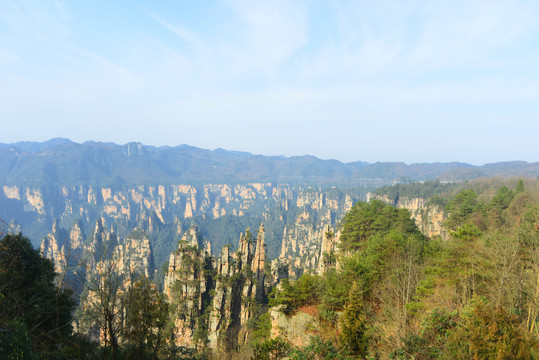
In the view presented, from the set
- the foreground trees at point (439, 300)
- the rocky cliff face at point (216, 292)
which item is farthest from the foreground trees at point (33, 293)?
the rocky cliff face at point (216, 292)

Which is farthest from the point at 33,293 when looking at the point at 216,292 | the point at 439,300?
the point at 439,300

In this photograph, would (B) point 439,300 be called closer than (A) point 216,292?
Yes

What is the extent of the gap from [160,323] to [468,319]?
14087 millimetres

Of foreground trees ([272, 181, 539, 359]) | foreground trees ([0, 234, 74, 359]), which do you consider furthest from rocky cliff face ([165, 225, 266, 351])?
foreground trees ([0, 234, 74, 359])

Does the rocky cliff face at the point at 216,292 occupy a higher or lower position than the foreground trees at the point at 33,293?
lower

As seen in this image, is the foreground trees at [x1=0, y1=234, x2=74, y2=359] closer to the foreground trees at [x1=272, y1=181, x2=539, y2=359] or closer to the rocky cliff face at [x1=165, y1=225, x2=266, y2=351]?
the foreground trees at [x1=272, y1=181, x2=539, y2=359]

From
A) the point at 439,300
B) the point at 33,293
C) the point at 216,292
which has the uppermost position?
the point at 33,293

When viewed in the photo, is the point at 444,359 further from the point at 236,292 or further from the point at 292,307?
the point at 236,292

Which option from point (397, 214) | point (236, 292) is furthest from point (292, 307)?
point (397, 214)

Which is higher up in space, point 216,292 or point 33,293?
point 33,293

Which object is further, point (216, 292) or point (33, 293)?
point (216, 292)

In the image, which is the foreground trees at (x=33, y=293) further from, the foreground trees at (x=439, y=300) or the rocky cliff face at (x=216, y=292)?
the rocky cliff face at (x=216, y=292)

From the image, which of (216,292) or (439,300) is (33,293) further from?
(439,300)

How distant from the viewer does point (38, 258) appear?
19.2 m
